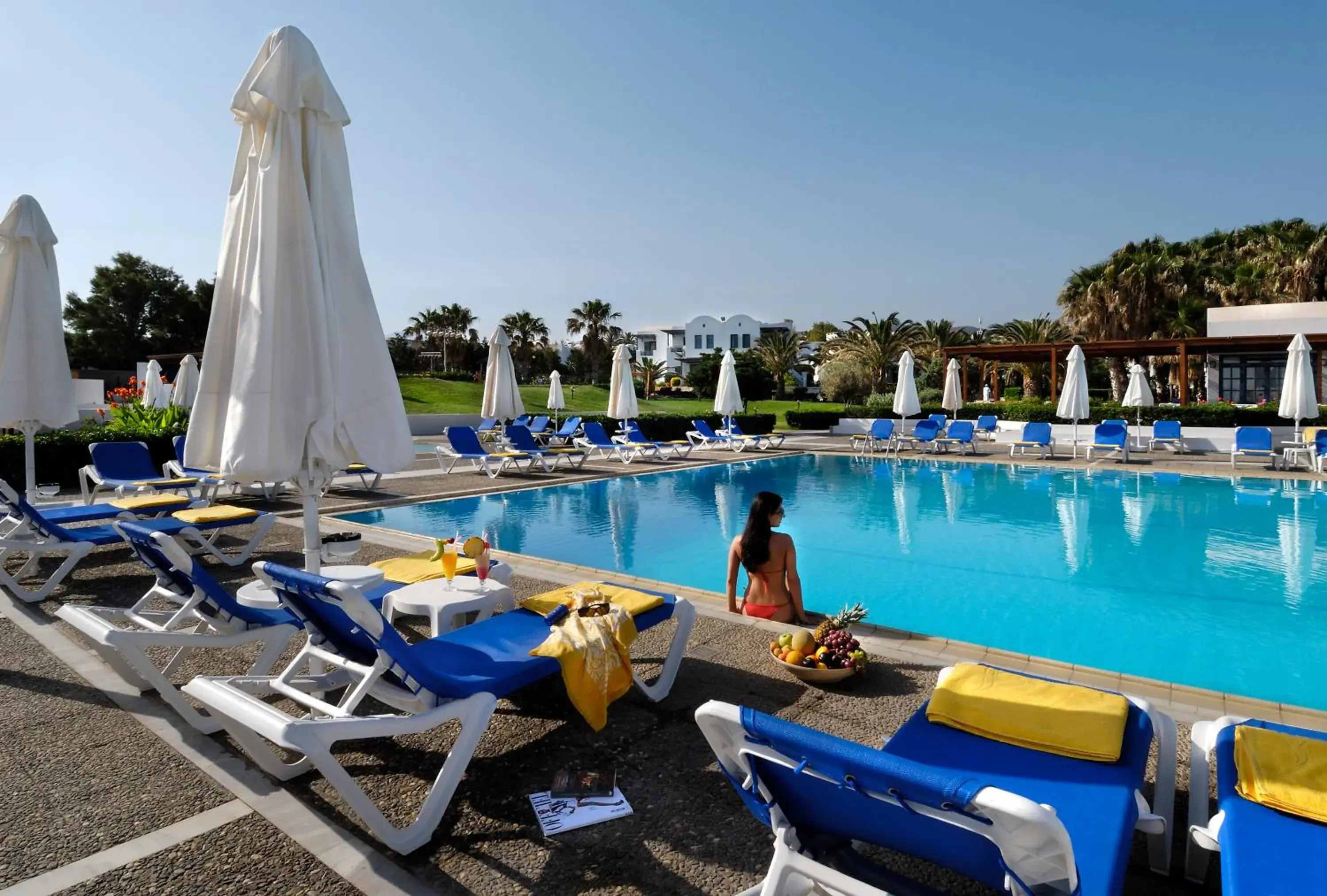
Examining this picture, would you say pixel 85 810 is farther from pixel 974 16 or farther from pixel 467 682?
pixel 974 16

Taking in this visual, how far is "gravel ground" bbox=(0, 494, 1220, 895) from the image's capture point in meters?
2.38

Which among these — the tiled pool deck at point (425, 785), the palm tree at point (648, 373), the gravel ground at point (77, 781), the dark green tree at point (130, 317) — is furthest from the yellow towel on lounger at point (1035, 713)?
the dark green tree at point (130, 317)

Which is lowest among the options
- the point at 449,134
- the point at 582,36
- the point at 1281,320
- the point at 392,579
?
the point at 392,579

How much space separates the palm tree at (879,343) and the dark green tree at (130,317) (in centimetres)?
3850

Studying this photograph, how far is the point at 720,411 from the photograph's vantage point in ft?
76.6

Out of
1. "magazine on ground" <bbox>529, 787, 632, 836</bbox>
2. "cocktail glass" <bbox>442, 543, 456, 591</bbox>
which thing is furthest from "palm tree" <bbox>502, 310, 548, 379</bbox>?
"magazine on ground" <bbox>529, 787, 632, 836</bbox>

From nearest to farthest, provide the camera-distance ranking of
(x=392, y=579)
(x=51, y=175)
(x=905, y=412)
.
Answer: (x=392, y=579), (x=51, y=175), (x=905, y=412)

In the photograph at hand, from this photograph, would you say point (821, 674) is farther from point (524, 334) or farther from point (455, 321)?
point (455, 321)

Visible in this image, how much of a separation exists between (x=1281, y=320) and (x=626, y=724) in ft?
110

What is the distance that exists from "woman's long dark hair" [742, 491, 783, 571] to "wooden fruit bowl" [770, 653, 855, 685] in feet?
3.99

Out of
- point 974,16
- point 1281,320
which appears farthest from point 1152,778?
point 1281,320

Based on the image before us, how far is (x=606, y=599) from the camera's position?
395cm

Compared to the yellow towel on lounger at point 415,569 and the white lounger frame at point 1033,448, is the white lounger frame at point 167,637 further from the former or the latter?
the white lounger frame at point 1033,448

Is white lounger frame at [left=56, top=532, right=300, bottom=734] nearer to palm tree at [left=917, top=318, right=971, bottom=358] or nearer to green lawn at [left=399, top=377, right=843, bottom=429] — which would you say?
green lawn at [left=399, top=377, right=843, bottom=429]
